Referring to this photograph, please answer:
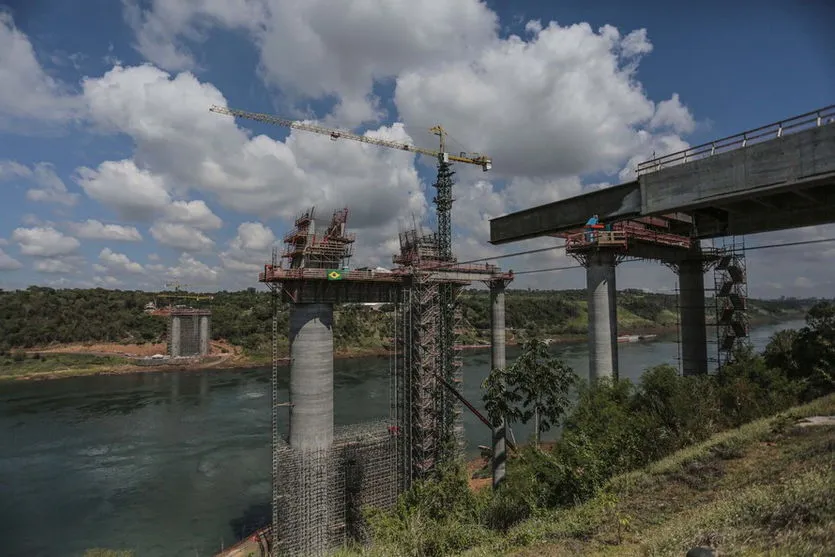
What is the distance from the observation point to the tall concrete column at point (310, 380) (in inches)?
1008

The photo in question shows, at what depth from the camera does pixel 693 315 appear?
95.5 ft

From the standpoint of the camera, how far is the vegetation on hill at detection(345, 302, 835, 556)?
696cm

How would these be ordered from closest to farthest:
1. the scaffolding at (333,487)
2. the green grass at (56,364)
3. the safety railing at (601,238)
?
1. the safety railing at (601,238)
2. the scaffolding at (333,487)
3. the green grass at (56,364)

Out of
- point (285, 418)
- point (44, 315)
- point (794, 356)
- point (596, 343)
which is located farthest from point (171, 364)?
point (794, 356)

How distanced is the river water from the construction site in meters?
6.34

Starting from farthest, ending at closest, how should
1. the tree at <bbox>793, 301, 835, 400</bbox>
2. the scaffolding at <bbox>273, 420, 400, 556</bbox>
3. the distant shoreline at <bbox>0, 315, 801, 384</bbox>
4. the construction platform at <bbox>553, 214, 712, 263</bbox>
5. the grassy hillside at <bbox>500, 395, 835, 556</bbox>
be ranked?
1. the distant shoreline at <bbox>0, 315, 801, 384</bbox>
2. the scaffolding at <bbox>273, 420, 400, 556</bbox>
3. the construction platform at <bbox>553, 214, 712, 263</bbox>
4. the tree at <bbox>793, 301, 835, 400</bbox>
5. the grassy hillside at <bbox>500, 395, 835, 556</bbox>

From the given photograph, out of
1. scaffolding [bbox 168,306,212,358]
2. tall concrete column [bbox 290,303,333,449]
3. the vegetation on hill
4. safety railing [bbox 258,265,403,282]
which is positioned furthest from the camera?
scaffolding [bbox 168,306,212,358]

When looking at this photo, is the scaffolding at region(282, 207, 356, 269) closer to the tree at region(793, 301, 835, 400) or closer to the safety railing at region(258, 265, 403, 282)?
the safety railing at region(258, 265, 403, 282)

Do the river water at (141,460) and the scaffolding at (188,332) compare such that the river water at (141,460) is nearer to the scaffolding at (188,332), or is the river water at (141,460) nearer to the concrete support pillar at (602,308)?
the concrete support pillar at (602,308)

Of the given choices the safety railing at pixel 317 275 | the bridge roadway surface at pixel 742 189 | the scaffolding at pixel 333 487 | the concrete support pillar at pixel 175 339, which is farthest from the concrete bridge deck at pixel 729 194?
the concrete support pillar at pixel 175 339

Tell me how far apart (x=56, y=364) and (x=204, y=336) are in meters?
26.9

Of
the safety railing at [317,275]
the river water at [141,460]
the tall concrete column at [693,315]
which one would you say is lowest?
the river water at [141,460]

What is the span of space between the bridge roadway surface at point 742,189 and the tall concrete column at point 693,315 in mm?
17056

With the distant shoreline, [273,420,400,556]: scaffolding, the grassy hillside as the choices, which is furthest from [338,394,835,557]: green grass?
the distant shoreline
